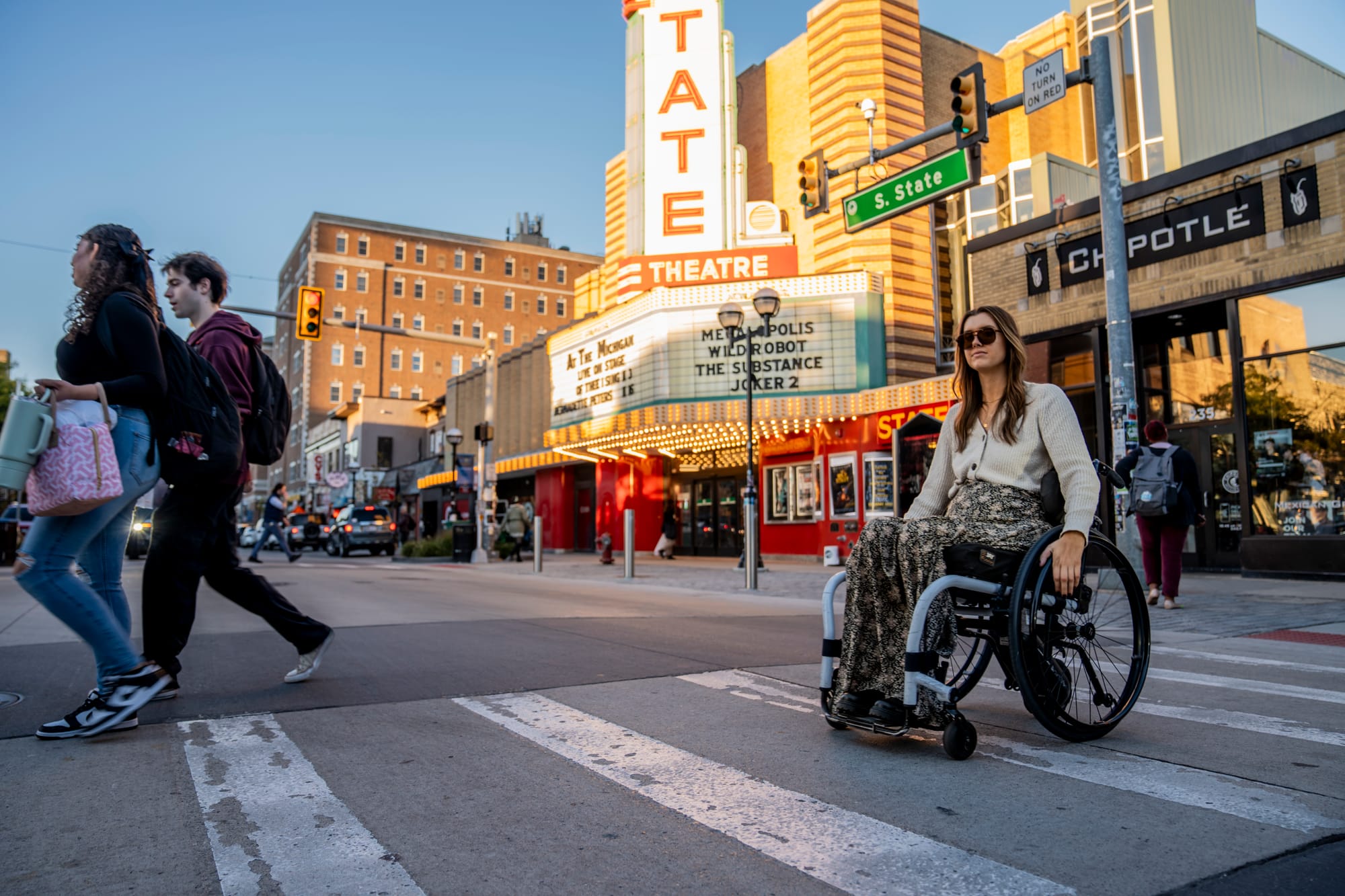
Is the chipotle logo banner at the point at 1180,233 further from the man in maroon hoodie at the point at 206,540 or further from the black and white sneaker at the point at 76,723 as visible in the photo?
the black and white sneaker at the point at 76,723

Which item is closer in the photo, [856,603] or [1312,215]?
[856,603]

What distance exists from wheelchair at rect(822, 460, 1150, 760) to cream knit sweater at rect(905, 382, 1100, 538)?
163 millimetres

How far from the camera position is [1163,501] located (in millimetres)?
8781

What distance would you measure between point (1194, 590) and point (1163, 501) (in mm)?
2873

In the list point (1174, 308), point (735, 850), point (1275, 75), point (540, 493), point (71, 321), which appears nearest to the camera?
point (735, 850)

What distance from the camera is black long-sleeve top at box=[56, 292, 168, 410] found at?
3615 millimetres

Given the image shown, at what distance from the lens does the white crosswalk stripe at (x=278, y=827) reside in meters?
2.13

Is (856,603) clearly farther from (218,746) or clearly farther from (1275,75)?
(1275,75)

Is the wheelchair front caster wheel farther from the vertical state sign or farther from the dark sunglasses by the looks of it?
the vertical state sign

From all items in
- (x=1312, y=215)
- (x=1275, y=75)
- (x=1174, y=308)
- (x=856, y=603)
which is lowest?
(x=856, y=603)

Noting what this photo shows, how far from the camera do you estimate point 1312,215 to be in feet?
40.0

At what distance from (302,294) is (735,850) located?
65.6 feet

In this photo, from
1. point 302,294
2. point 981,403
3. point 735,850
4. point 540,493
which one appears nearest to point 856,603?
point 981,403

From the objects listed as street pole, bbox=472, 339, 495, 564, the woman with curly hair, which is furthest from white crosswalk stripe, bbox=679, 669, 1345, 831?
street pole, bbox=472, 339, 495, 564
